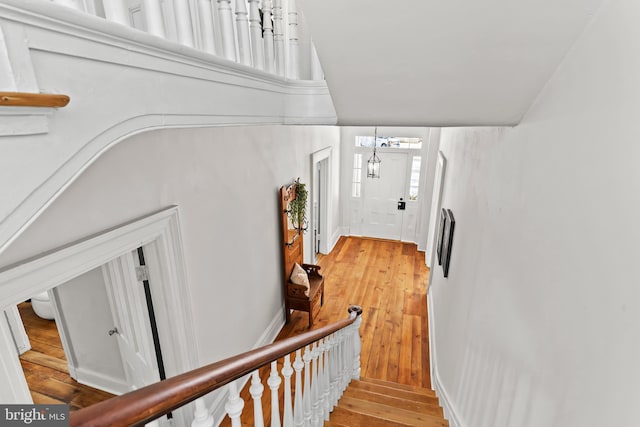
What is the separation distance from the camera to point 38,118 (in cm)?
59

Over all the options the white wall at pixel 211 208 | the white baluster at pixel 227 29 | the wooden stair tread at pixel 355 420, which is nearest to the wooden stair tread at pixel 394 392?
the wooden stair tread at pixel 355 420

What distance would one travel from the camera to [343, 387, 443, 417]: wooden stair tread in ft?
Result: 7.93

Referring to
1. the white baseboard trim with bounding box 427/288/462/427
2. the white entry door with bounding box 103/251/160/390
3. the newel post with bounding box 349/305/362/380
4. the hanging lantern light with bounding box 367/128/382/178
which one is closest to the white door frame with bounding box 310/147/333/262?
the hanging lantern light with bounding box 367/128/382/178

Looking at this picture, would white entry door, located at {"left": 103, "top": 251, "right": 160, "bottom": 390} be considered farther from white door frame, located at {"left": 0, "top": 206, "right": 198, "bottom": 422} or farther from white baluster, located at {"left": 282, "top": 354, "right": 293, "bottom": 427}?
white baluster, located at {"left": 282, "top": 354, "right": 293, "bottom": 427}

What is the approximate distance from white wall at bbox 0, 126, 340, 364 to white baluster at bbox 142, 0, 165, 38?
88 centimetres

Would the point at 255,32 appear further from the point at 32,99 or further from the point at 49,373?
the point at 49,373

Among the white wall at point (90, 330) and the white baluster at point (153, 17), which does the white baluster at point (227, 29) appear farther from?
the white wall at point (90, 330)

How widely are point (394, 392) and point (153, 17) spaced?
9.64 feet

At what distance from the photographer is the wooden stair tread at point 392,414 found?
7.14 ft

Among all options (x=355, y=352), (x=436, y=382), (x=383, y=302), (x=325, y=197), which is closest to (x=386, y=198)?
(x=325, y=197)

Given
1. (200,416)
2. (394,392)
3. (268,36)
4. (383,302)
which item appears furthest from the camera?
(383,302)

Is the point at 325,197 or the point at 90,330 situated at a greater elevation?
the point at 325,197

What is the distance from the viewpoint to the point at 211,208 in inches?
96.4

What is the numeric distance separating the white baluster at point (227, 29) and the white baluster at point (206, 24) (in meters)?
0.07
